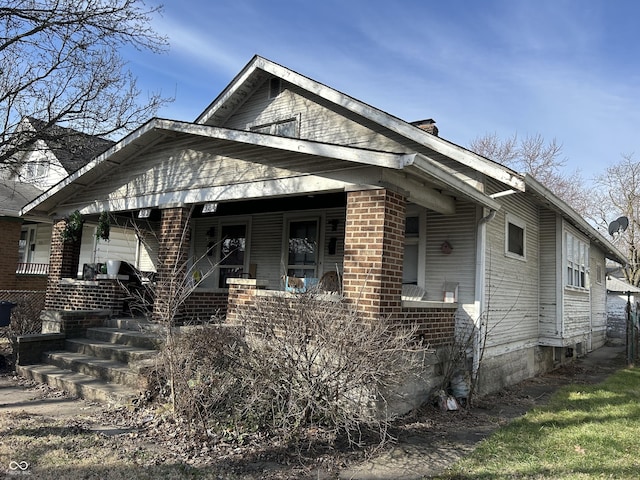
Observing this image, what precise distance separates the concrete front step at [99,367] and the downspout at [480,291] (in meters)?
4.73

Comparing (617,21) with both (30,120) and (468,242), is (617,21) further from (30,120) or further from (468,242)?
(30,120)

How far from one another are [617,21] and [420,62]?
6.01 meters

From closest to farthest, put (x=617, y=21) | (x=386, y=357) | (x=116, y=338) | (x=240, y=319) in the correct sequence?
(x=386, y=357), (x=240, y=319), (x=116, y=338), (x=617, y=21)

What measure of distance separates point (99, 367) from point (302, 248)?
16.0 ft

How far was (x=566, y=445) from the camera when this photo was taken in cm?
514

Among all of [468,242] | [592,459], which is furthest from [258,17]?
[592,459]

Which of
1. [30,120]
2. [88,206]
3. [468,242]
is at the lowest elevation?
[468,242]

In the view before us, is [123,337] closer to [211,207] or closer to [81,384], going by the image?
[81,384]

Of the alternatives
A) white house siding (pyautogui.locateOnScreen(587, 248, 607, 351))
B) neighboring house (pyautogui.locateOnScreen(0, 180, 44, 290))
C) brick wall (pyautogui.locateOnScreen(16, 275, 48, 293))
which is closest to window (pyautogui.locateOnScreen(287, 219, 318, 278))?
neighboring house (pyautogui.locateOnScreen(0, 180, 44, 290))

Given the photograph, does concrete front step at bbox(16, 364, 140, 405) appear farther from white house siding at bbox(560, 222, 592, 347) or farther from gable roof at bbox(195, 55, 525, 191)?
white house siding at bbox(560, 222, 592, 347)

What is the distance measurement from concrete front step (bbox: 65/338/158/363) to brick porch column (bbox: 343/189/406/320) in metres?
3.07

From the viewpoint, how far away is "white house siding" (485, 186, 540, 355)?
7742 millimetres

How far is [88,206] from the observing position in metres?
10.2

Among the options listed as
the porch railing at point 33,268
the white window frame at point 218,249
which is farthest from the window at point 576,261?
the porch railing at point 33,268
